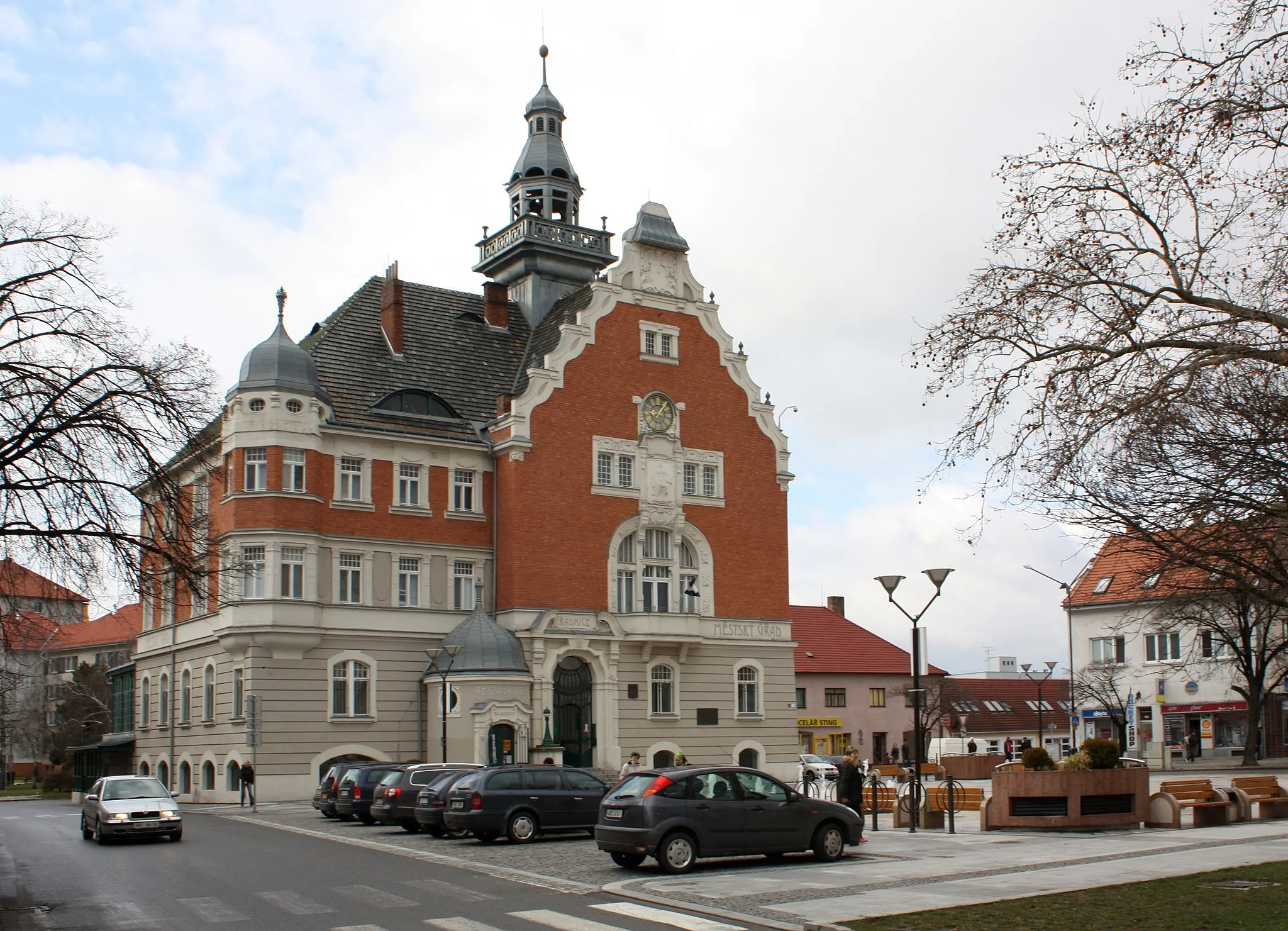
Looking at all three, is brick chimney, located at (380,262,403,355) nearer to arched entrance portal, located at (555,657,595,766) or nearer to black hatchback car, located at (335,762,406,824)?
arched entrance portal, located at (555,657,595,766)

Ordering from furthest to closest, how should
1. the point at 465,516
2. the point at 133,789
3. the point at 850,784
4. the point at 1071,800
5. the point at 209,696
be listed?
1. the point at 465,516
2. the point at 209,696
3. the point at 133,789
4. the point at 850,784
5. the point at 1071,800

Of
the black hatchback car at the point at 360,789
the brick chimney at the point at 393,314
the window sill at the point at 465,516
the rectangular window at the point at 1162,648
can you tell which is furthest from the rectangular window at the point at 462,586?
the rectangular window at the point at 1162,648

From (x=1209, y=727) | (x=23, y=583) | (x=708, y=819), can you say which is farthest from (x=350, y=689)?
(x=1209, y=727)

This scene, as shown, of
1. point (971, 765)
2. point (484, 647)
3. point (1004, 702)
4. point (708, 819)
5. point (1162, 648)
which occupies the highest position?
point (484, 647)

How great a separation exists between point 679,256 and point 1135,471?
3817cm

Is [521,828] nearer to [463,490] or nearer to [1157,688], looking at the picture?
[463,490]

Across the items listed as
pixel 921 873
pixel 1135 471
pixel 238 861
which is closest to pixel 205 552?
pixel 238 861

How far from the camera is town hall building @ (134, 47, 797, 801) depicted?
4481 centimetres

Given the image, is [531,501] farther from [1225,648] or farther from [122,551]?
[1225,648]

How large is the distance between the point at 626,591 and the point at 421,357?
1201 cm

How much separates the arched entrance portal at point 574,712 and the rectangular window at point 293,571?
9551 mm

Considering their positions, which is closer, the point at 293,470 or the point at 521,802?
the point at 521,802

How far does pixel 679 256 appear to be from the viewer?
53938 mm

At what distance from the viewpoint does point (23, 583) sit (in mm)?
22281
